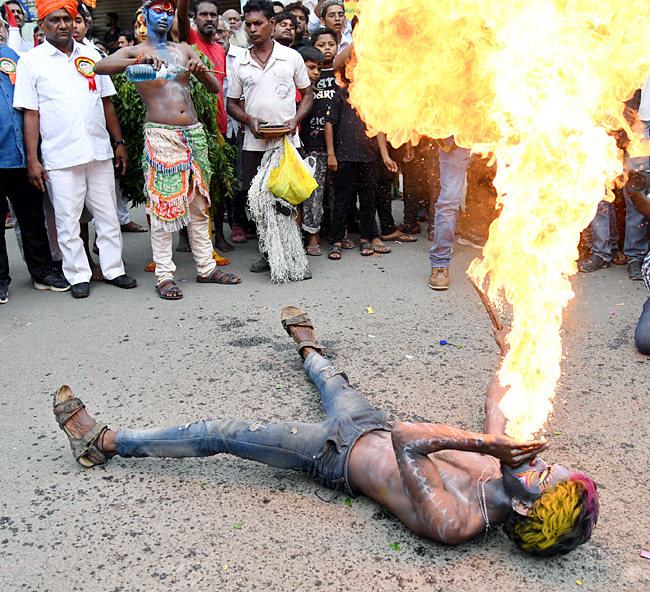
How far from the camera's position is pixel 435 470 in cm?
253

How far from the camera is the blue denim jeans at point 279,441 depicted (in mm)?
2859

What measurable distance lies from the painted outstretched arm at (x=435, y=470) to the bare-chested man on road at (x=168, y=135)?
3485 mm

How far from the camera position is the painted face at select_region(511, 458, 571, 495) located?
2352mm

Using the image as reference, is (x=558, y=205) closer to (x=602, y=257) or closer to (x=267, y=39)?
(x=602, y=257)

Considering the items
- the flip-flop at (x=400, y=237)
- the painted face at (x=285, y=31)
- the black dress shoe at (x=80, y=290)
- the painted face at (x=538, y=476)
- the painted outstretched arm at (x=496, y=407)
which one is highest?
the painted face at (x=285, y=31)

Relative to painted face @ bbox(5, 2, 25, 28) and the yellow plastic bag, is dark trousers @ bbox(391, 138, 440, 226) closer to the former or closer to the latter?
the yellow plastic bag

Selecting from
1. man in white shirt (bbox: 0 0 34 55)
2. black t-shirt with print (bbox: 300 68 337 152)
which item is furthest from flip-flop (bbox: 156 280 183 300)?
man in white shirt (bbox: 0 0 34 55)

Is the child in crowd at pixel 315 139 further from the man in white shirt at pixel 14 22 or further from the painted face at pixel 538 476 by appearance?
the painted face at pixel 538 476

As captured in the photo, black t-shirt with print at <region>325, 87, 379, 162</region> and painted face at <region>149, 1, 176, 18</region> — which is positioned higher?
painted face at <region>149, 1, 176, 18</region>

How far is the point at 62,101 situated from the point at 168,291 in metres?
1.83

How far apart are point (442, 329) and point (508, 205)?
1.88 metres

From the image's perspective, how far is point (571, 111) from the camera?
9.66ft

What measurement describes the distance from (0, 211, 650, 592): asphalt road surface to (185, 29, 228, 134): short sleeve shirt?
1.73 meters

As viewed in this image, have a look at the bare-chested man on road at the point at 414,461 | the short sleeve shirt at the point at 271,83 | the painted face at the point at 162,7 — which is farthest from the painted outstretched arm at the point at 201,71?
the bare-chested man on road at the point at 414,461
